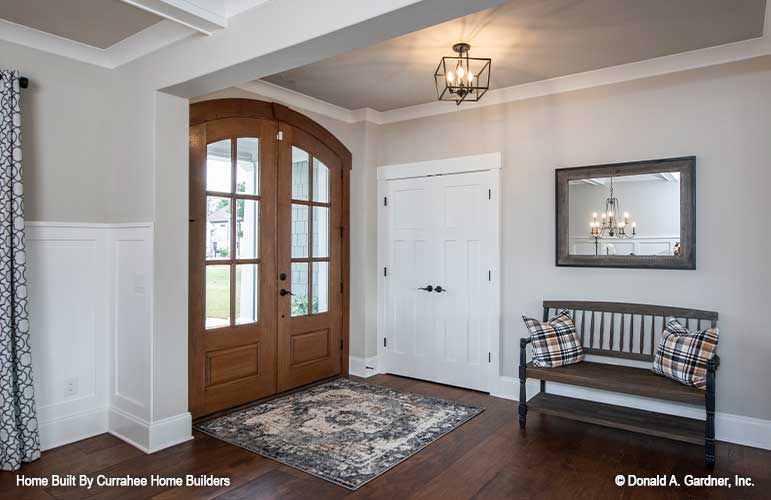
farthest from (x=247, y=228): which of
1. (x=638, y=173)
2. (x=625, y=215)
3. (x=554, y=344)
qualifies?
(x=638, y=173)

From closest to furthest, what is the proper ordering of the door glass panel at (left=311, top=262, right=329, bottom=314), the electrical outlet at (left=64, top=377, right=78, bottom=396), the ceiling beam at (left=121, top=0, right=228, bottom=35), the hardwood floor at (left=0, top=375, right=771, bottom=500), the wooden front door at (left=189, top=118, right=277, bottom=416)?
the ceiling beam at (left=121, top=0, right=228, bottom=35) < the hardwood floor at (left=0, top=375, right=771, bottom=500) < the electrical outlet at (left=64, top=377, right=78, bottom=396) < the wooden front door at (left=189, top=118, right=277, bottom=416) < the door glass panel at (left=311, top=262, right=329, bottom=314)

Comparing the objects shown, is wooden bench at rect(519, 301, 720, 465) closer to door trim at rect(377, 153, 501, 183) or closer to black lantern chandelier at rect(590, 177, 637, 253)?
black lantern chandelier at rect(590, 177, 637, 253)

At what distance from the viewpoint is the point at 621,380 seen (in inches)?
131

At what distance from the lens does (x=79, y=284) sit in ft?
11.1

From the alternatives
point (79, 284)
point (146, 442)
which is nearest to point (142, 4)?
point (79, 284)

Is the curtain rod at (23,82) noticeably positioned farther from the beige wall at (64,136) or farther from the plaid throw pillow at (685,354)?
the plaid throw pillow at (685,354)

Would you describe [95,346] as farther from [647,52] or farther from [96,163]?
[647,52]

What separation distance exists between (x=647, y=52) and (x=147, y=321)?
12.7 feet

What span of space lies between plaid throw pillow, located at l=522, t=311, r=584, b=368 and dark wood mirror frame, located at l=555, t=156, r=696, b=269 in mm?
578

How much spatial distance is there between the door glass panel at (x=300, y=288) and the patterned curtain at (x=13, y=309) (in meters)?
1.99

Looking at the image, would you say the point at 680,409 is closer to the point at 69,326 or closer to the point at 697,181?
the point at 697,181

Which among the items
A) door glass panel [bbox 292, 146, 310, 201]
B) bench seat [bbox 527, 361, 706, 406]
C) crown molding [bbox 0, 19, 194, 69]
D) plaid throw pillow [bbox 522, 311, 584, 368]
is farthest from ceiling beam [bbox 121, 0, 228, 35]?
bench seat [bbox 527, 361, 706, 406]

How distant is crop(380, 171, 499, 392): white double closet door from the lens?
446 centimetres

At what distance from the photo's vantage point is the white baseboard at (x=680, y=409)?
3301 mm
